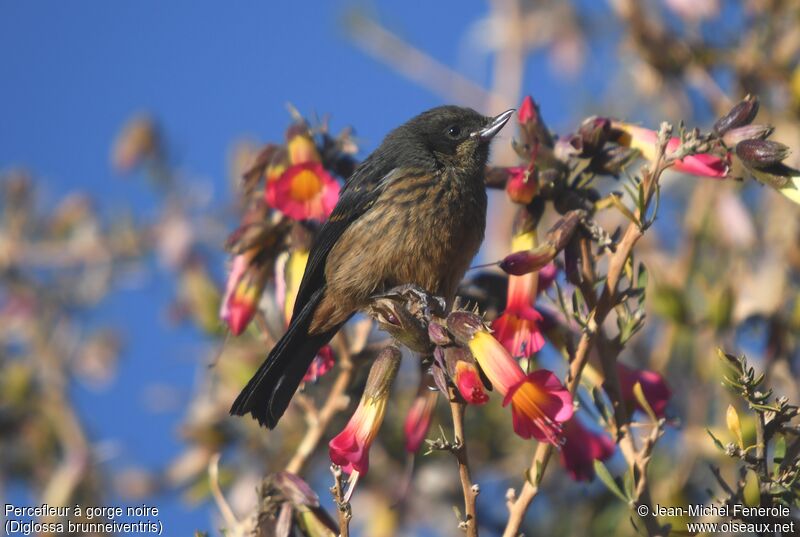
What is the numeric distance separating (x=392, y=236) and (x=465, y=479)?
4.57 ft

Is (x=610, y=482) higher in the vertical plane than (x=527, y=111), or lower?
lower

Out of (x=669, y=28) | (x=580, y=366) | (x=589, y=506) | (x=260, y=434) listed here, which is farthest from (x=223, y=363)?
(x=669, y=28)

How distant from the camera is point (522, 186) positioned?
245 centimetres

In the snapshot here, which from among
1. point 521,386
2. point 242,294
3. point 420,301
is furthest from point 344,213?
point 521,386

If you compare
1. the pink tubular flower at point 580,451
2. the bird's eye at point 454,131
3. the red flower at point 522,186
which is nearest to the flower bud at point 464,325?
the red flower at point 522,186

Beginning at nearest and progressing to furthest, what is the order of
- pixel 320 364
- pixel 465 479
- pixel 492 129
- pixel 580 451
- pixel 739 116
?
pixel 465 479, pixel 739 116, pixel 580 451, pixel 320 364, pixel 492 129

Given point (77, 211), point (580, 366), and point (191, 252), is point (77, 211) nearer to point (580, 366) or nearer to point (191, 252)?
point (191, 252)

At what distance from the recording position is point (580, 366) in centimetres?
217

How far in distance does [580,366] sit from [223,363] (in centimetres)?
178

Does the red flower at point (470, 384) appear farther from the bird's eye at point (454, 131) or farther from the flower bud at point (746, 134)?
the bird's eye at point (454, 131)

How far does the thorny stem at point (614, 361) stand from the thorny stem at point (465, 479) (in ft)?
0.54

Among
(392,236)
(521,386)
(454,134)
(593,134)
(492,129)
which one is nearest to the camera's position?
(521,386)

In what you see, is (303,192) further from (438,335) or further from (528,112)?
(438,335)

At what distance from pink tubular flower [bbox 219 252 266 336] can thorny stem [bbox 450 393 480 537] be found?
0.93 metres
